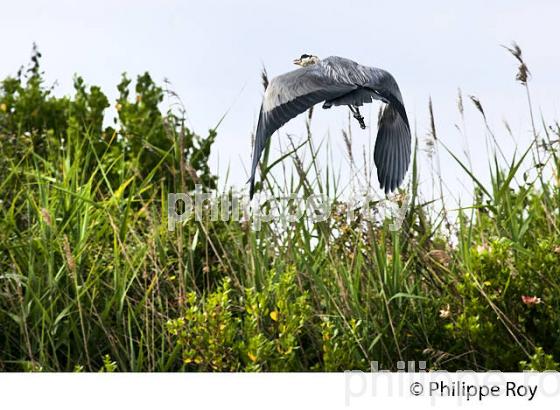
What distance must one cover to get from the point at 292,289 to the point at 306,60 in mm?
819

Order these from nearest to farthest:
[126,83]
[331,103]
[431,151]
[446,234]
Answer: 1. [331,103]
2. [431,151]
3. [446,234]
4. [126,83]

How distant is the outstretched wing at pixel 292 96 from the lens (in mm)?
2494

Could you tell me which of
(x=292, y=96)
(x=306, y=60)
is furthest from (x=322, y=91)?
(x=306, y=60)

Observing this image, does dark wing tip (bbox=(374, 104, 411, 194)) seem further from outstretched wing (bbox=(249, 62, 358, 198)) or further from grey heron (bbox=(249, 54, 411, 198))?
outstretched wing (bbox=(249, 62, 358, 198))

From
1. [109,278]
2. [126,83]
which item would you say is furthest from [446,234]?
[126,83]

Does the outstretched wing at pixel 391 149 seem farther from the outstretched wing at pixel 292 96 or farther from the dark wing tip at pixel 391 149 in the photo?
the outstretched wing at pixel 292 96

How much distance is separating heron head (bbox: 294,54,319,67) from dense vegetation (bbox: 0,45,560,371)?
13.8 inches

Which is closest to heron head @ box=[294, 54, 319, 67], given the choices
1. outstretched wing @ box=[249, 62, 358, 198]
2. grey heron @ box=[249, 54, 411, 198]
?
grey heron @ box=[249, 54, 411, 198]

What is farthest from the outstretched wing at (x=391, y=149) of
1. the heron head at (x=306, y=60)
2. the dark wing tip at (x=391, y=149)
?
the heron head at (x=306, y=60)

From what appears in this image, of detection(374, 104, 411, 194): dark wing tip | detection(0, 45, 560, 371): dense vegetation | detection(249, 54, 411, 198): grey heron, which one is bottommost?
detection(0, 45, 560, 371): dense vegetation

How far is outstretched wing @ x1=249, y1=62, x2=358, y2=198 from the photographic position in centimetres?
249
